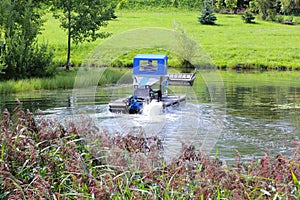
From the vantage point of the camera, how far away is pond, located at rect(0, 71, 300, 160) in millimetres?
12938

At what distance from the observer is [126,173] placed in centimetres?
696

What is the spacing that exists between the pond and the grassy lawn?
58.2ft

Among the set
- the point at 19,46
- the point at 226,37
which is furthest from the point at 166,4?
the point at 19,46

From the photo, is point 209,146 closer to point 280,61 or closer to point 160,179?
point 160,179

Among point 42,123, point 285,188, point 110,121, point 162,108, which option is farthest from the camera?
point 162,108

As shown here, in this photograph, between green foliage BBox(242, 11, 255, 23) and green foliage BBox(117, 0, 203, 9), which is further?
green foliage BBox(117, 0, 203, 9)

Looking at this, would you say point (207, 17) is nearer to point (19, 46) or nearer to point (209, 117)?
point (19, 46)

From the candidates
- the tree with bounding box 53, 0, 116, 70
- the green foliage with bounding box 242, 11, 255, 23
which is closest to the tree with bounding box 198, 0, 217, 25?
the green foliage with bounding box 242, 11, 255, 23

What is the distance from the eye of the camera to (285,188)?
240 inches

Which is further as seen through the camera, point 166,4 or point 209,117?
point 166,4

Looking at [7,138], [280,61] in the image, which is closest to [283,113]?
[7,138]

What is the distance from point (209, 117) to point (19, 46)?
13207 millimetres

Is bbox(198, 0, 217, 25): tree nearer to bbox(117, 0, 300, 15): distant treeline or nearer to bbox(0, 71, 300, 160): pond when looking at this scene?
bbox(117, 0, 300, 15): distant treeline

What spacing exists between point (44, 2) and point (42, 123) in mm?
26162
